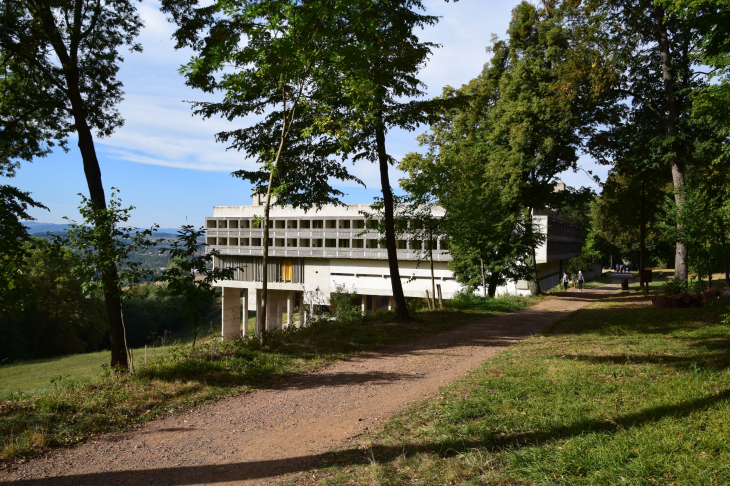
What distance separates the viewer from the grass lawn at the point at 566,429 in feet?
12.8

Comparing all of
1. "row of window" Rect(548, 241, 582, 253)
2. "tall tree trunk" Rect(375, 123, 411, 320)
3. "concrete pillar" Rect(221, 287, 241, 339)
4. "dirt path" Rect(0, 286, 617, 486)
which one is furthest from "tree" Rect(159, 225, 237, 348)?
"concrete pillar" Rect(221, 287, 241, 339)

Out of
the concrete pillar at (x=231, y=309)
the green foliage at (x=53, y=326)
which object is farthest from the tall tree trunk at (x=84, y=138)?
the concrete pillar at (x=231, y=309)

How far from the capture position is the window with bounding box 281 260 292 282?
42.1 m

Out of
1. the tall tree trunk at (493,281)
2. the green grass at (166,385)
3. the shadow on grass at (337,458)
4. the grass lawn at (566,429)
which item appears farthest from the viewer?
the tall tree trunk at (493,281)

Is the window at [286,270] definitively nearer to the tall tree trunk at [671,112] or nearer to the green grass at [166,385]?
the green grass at [166,385]

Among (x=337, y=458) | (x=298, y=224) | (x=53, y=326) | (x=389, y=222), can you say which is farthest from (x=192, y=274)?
(x=53, y=326)

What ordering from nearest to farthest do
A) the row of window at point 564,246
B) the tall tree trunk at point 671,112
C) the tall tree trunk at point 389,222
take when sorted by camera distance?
the tall tree trunk at point 389,222, the tall tree trunk at point 671,112, the row of window at point 564,246

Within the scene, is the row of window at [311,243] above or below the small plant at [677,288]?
above

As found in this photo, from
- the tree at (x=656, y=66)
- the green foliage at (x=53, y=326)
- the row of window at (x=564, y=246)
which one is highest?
the tree at (x=656, y=66)

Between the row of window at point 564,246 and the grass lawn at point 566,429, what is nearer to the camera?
the grass lawn at point 566,429

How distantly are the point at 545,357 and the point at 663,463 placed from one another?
4966 millimetres

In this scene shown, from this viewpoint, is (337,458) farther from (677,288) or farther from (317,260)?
(317,260)

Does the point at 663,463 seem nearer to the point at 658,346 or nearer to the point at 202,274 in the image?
the point at 658,346

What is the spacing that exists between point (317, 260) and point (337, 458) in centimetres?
3661
